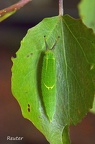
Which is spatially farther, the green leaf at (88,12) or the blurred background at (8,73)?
the blurred background at (8,73)

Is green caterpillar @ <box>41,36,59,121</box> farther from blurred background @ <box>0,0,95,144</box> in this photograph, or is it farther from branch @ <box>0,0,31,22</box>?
blurred background @ <box>0,0,95,144</box>

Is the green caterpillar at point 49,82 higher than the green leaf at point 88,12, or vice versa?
the green leaf at point 88,12

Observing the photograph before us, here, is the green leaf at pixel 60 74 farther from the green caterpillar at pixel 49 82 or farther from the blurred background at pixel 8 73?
the blurred background at pixel 8 73

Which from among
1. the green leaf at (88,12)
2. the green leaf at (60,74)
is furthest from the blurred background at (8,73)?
the green leaf at (60,74)

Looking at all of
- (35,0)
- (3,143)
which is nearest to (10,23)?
(35,0)

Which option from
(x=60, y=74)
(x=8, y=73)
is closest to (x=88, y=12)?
(x=60, y=74)

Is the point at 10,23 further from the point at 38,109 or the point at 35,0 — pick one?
the point at 38,109
